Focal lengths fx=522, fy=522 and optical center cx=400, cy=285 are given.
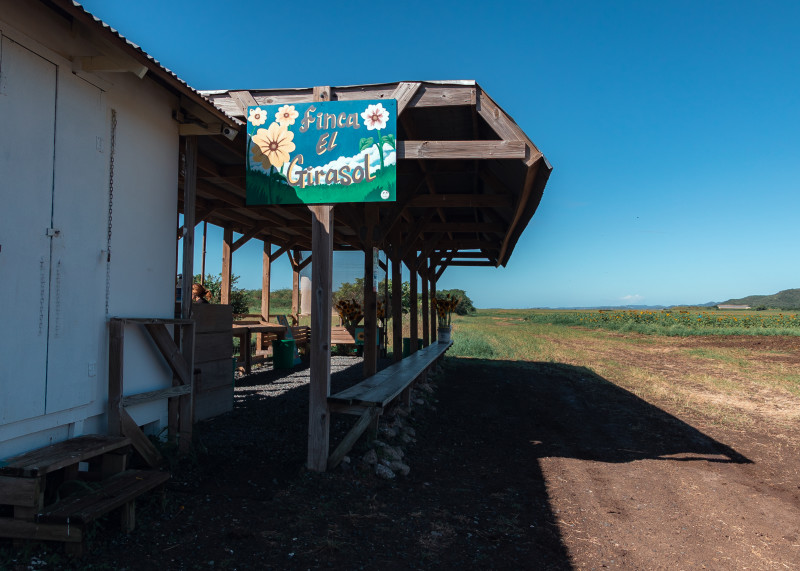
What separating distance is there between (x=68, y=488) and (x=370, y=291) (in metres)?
3.97

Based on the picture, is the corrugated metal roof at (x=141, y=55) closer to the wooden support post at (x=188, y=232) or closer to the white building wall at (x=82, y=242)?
the white building wall at (x=82, y=242)

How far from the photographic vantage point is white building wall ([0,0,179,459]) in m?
3.24

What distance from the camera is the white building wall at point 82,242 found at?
3236 mm

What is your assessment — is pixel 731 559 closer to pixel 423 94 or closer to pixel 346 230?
Answer: pixel 423 94

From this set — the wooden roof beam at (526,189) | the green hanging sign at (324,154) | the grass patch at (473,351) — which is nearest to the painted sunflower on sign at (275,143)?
the green hanging sign at (324,154)

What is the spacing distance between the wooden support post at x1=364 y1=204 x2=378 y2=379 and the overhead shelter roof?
0.37ft

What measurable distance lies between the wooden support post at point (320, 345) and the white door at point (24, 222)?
6.63 feet

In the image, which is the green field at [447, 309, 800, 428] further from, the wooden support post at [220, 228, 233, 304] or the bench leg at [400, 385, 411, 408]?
the wooden support post at [220, 228, 233, 304]

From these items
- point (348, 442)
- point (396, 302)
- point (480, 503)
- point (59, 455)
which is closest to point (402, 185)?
point (396, 302)

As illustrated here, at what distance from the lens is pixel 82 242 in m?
3.76

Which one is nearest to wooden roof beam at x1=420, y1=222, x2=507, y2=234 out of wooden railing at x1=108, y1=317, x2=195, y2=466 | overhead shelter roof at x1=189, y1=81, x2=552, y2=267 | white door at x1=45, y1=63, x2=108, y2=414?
overhead shelter roof at x1=189, y1=81, x2=552, y2=267

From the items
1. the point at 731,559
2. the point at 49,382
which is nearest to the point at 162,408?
the point at 49,382

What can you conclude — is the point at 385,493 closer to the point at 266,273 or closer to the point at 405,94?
the point at 405,94

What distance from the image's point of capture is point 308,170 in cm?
486
